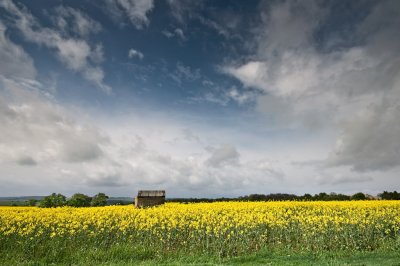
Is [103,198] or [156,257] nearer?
[156,257]

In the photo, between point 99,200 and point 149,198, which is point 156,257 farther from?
point 99,200

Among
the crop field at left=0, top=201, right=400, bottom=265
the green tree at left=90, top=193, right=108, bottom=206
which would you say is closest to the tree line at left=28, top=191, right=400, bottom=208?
the green tree at left=90, top=193, right=108, bottom=206

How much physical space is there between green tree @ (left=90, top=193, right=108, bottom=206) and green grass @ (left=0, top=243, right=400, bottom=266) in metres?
24.0

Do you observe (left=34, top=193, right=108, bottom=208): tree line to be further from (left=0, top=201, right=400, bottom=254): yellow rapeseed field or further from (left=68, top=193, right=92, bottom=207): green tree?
(left=0, top=201, right=400, bottom=254): yellow rapeseed field

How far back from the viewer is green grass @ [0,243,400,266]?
518 inches

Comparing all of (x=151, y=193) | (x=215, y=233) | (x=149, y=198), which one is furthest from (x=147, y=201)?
(x=215, y=233)

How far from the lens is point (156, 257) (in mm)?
14281

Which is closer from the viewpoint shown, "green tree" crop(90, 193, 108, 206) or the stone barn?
the stone barn

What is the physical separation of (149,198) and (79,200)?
10702 mm

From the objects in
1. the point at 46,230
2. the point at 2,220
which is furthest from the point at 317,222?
the point at 2,220

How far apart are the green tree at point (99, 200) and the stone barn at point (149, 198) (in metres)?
9.33

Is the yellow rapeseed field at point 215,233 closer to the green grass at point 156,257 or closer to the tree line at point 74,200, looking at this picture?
the green grass at point 156,257

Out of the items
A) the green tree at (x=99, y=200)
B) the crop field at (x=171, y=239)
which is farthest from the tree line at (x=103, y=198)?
the crop field at (x=171, y=239)

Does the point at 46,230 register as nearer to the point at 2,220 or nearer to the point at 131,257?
the point at 2,220
